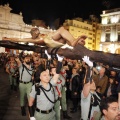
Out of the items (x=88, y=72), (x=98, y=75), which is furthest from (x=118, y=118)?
(x=98, y=75)

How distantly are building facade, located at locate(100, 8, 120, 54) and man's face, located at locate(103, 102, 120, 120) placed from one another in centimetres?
4129

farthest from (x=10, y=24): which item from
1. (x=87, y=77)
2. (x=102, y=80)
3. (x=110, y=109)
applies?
(x=110, y=109)

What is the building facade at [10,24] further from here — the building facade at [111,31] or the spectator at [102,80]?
the spectator at [102,80]

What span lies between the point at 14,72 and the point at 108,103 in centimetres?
955

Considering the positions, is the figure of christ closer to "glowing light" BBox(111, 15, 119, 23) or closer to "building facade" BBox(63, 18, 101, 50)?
"glowing light" BBox(111, 15, 119, 23)

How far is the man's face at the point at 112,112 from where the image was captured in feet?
10.8

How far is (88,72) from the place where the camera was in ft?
11.3

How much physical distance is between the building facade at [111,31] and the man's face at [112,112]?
4129 centimetres

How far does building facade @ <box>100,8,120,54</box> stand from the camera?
145 feet

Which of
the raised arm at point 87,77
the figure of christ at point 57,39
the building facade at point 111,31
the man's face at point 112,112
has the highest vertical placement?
the building facade at point 111,31

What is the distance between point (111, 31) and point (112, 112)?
A: 44220 mm

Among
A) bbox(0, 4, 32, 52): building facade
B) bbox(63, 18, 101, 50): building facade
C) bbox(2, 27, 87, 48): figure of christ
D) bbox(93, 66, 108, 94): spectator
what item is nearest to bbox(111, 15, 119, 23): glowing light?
bbox(63, 18, 101, 50): building facade

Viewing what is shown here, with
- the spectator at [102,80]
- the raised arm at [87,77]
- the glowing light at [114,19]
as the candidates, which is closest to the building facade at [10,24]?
the glowing light at [114,19]

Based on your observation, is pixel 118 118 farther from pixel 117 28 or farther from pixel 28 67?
pixel 117 28
